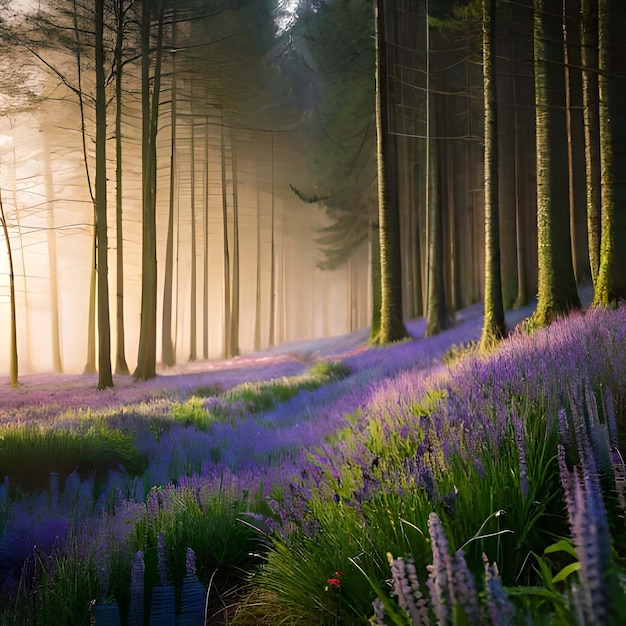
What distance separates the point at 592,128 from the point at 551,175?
0.64 metres

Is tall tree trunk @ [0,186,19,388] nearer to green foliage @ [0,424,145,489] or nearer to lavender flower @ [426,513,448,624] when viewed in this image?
green foliage @ [0,424,145,489]

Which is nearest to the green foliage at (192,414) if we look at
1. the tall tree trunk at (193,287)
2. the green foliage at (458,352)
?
the tall tree trunk at (193,287)

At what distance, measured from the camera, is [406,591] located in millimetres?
638

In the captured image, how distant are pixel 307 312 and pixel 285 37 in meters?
2.07

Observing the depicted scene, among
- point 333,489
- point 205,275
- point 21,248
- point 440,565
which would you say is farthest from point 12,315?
point 440,565

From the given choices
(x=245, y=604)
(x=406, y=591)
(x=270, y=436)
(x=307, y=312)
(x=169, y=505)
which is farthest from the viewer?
(x=307, y=312)

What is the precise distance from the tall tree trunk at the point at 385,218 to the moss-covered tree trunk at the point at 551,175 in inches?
50.0

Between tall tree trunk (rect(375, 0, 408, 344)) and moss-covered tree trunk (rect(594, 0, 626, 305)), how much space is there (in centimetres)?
171

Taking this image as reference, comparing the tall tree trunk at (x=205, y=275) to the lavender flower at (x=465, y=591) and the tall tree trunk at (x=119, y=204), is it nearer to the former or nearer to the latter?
the tall tree trunk at (x=119, y=204)

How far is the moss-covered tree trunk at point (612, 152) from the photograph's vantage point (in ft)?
11.9

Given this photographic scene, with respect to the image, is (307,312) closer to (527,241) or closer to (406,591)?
(527,241)

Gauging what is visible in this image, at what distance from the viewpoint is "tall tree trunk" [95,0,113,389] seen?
305cm

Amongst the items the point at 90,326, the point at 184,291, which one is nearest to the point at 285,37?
the point at 184,291

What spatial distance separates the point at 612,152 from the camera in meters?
3.69
